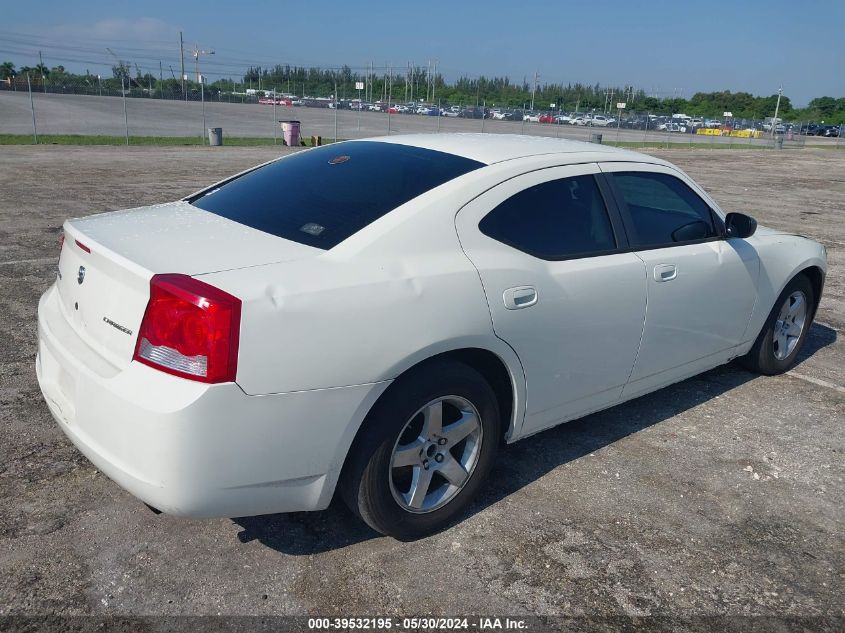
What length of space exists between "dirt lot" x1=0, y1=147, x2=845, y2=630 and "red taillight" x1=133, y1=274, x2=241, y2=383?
910 mm

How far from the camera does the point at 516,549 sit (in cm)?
303

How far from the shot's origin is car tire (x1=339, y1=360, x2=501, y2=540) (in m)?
2.76

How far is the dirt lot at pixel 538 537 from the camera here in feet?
8.87

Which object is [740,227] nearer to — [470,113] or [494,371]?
[494,371]

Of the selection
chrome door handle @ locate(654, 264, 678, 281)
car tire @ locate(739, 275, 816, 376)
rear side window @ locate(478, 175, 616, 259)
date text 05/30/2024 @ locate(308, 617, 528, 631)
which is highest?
rear side window @ locate(478, 175, 616, 259)

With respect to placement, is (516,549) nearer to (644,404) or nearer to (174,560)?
(174,560)

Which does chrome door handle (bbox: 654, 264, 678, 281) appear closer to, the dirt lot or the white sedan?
the white sedan

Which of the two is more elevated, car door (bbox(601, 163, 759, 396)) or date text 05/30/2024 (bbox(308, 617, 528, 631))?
car door (bbox(601, 163, 759, 396))

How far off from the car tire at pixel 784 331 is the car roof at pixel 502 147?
166 cm

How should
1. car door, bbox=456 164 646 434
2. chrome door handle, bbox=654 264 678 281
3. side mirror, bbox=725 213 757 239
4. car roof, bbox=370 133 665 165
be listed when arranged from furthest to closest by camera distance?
side mirror, bbox=725 213 757 239, chrome door handle, bbox=654 264 678 281, car roof, bbox=370 133 665 165, car door, bbox=456 164 646 434

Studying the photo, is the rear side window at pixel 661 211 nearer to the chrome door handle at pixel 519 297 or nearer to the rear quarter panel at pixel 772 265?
the rear quarter panel at pixel 772 265

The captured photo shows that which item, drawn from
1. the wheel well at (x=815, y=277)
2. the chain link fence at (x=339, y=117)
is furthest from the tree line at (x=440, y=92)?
the wheel well at (x=815, y=277)

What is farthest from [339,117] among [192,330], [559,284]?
[192,330]

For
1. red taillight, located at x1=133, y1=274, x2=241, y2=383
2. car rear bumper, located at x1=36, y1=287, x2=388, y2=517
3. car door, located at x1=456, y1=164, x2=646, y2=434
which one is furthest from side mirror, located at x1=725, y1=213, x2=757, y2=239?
red taillight, located at x1=133, y1=274, x2=241, y2=383
